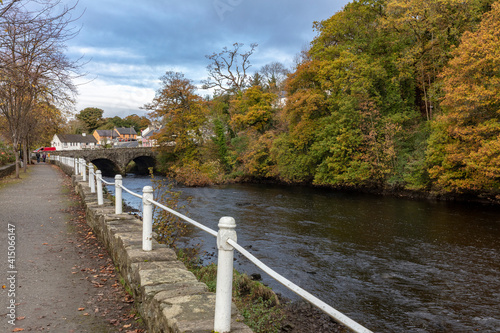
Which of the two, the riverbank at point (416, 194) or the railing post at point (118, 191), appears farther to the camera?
the riverbank at point (416, 194)

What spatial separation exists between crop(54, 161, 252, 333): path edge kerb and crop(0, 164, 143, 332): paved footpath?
475 mm

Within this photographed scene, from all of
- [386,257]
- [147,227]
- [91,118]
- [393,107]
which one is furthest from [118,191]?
[91,118]

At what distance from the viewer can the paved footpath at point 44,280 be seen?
11.1 ft

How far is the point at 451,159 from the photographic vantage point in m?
18.0

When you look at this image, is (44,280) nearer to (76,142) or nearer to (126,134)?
(76,142)

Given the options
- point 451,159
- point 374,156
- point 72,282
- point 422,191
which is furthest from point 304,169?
point 72,282

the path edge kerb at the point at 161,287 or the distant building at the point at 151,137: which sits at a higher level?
the distant building at the point at 151,137

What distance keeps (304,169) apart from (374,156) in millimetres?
6337

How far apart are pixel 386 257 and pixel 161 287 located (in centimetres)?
812

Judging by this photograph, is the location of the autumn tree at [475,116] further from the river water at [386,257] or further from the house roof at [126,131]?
the house roof at [126,131]

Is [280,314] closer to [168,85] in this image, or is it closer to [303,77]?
[303,77]

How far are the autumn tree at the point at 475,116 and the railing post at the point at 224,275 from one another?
17.1 meters

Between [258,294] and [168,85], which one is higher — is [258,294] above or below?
below

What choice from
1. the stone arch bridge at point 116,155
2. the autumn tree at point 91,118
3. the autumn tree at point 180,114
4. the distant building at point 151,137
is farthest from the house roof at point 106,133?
the autumn tree at point 180,114
